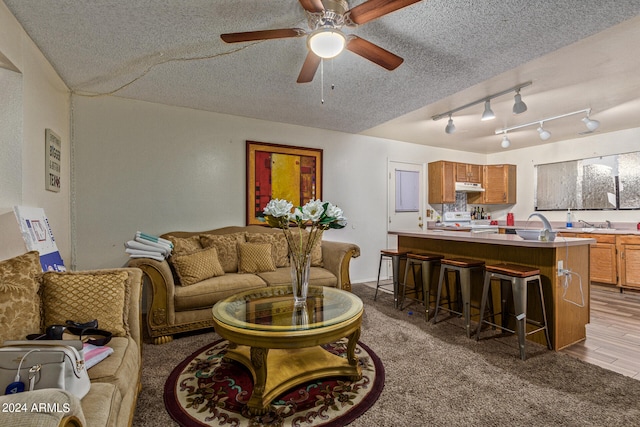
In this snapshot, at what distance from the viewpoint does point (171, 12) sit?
199cm

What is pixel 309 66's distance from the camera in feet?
7.38

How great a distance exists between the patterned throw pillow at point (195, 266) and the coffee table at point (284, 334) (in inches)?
32.8

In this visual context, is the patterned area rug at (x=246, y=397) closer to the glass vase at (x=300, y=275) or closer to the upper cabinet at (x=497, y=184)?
the glass vase at (x=300, y=275)

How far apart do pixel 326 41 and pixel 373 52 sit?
0.38 m

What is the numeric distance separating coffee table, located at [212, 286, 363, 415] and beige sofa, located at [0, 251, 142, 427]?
0.50 meters

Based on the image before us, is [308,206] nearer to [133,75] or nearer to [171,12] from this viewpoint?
[171,12]

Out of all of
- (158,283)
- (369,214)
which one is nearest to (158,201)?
(158,283)

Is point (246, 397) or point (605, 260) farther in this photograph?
point (605, 260)

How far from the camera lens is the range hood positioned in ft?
19.8

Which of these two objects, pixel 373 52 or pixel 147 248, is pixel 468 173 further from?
pixel 147 248

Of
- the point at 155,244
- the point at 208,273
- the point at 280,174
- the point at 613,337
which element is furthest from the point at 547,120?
the point at 155,244

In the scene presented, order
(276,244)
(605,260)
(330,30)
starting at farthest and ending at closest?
(605,260)
(276,244)
(330,30)

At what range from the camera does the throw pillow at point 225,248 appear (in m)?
3.44

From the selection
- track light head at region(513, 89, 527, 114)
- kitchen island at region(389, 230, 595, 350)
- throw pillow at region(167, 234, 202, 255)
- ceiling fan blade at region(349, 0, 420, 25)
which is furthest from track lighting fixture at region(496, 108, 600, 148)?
throw pillow at region(167, 234, 202, 255)
